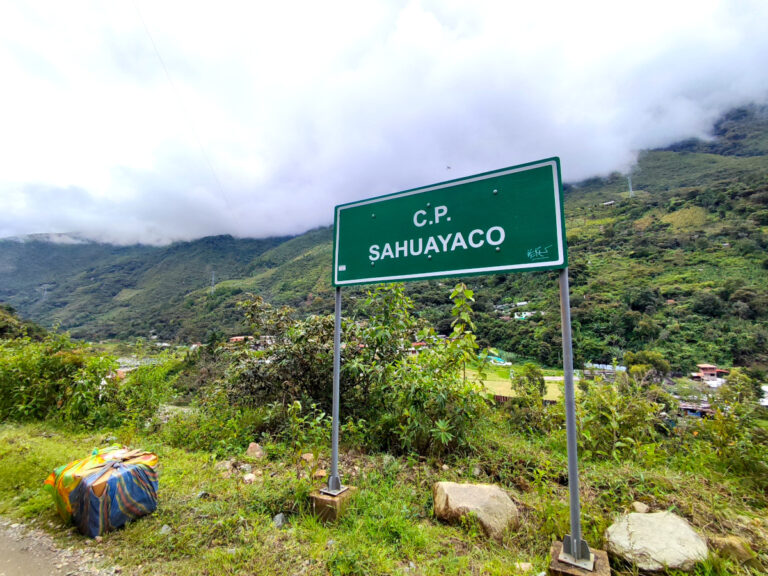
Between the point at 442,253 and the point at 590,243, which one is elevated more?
the point at 590,243

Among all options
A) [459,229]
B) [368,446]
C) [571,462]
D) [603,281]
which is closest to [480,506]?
[571,462]

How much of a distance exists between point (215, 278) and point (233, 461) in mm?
82568

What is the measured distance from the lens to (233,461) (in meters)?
3.21

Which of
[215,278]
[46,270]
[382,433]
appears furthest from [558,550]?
[46,270]

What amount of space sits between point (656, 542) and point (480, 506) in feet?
2.97

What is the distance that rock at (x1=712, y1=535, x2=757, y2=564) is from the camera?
1.60m

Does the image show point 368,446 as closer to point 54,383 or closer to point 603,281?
point 54,383

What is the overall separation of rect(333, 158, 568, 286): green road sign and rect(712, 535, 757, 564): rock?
1604 millimetres

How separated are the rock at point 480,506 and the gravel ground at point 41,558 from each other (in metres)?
1.91

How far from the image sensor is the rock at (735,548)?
5.26ft

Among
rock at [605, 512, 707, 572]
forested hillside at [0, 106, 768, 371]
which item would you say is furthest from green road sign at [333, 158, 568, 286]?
forested hillside at [0, 106, 768, 371]

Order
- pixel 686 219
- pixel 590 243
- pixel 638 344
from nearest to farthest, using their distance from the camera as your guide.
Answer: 1. pixel 638 344
2. pixel 590 243
3. pixel 686 219

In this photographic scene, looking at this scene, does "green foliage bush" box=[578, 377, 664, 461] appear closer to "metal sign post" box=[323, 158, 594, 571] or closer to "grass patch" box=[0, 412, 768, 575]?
"grass patch" box=[0, 412, 768, 575]

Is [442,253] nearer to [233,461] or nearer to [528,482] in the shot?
[528,482]
